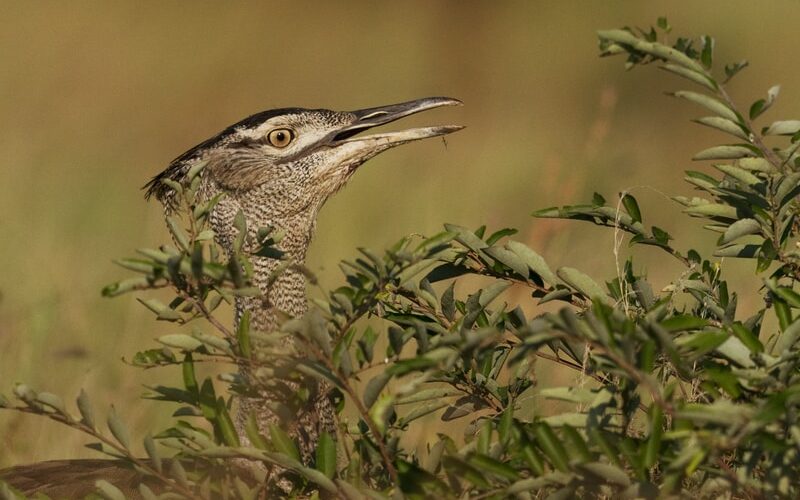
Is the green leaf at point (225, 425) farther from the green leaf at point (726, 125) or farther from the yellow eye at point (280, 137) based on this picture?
the yellow eye at point (280, 137)

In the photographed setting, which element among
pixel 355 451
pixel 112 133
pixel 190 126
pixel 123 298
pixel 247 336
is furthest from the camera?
pixel 190 126

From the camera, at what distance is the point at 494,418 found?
2.70 meters

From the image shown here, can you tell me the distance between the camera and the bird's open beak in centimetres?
339

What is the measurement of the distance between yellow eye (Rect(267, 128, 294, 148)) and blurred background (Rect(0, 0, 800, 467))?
3.14ft

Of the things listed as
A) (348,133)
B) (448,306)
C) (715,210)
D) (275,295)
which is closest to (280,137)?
(348,133)

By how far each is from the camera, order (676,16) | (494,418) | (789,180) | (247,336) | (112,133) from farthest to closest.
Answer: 1. (676,16)
2. (112,133)
3. (494,418)
4. (789,180)
5. (247,336)

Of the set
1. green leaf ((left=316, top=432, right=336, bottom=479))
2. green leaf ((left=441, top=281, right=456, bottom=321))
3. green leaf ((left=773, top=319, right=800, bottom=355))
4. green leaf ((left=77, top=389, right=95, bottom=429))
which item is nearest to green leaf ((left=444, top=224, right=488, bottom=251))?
green leaf ((left=441, top=281, right=456, bottom=321))

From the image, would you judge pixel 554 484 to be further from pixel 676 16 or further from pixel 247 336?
pixel 676 16

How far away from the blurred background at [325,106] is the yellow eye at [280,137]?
3.14 ft

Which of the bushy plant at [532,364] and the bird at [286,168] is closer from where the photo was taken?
the bushy plant at [532,364]

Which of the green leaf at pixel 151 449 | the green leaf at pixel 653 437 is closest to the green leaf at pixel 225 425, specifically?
the green leaf at pixel 151 449

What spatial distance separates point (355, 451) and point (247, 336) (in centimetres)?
45

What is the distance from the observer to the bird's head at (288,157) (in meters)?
3.58

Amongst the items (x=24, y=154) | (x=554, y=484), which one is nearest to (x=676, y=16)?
(x=24, y=154)
